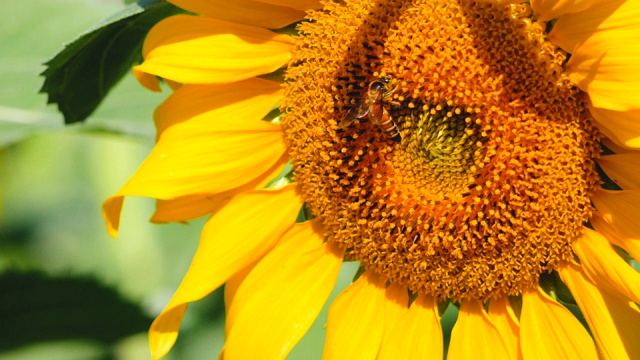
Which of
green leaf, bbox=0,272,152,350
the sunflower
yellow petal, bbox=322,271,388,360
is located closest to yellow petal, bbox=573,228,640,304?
the sunflower

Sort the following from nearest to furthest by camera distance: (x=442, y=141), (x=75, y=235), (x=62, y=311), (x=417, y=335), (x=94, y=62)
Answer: (x=442, y=141) → (x=417, y=335) → (x=94, y=62) → (x=62, y=311) → (x=75, y=235)

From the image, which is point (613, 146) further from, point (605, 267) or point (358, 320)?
point (358, 320)

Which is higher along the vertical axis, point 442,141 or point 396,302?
point 442,141

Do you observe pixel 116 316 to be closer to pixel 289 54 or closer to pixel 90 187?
pixel 90 187

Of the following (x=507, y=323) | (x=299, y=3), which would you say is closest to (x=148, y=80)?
(x=299, y=3)

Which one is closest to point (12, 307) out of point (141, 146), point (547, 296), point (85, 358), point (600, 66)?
point (85, 358)

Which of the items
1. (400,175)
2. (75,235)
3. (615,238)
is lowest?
(75,235)

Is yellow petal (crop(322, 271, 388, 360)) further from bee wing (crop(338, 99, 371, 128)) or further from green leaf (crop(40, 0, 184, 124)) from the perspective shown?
green leaf (crop(40, 0, 184, 124))
